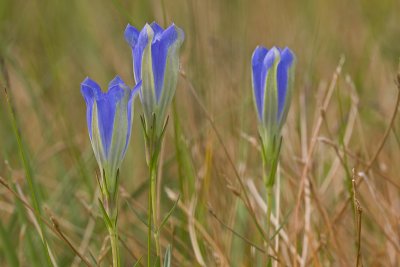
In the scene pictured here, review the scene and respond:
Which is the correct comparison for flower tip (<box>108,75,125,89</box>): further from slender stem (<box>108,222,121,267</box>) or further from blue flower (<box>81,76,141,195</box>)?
slender stem (<box>108,222,121,267</box>)

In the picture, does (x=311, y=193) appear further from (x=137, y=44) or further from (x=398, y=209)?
(x=137, y=44)

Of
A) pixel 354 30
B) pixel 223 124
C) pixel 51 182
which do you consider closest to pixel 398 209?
pixel 223 124

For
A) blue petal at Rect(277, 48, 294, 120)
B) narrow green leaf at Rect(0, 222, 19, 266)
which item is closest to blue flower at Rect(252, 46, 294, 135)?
blue petal at Rect(277, 48, 294, 120)

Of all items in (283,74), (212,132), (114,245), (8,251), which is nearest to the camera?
(114,245)

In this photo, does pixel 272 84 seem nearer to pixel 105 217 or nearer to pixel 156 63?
pixel 156 63

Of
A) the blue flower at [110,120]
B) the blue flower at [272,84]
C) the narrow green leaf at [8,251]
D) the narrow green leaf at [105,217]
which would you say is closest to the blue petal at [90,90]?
the blue flower at [110,120]

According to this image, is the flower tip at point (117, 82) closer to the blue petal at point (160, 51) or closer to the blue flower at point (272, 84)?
the blue petal at point (160, 51)

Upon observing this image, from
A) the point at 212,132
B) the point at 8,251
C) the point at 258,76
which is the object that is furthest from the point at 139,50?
the point at 212,132
